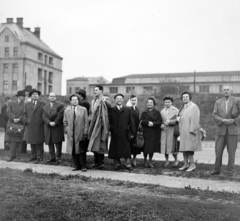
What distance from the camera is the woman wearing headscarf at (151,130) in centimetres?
870

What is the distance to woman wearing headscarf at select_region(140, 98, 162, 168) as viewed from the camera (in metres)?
8.70

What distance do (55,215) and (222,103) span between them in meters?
5.32

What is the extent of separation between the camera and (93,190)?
5766 millimetres

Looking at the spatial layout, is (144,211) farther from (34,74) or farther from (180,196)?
(34,74)

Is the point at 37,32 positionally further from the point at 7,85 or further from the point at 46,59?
the point at 7,85

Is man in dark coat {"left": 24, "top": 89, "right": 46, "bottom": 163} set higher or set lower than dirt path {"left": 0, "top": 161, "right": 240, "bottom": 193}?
higher

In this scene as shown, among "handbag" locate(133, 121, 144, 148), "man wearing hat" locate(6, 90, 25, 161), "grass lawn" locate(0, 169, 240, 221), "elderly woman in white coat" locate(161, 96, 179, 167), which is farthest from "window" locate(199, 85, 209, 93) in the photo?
"grass lawn" locate(0, 169, 240, 221)

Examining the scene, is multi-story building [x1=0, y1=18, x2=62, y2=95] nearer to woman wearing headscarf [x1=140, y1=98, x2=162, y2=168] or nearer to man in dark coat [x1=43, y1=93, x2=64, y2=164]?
man in dark coat [x1=43, y1=93, x2=64, y2=164]

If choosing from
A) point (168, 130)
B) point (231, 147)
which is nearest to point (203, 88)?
point (168, 130)

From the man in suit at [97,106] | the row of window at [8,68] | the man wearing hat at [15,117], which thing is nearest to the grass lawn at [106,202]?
the man in suit at [97,106]

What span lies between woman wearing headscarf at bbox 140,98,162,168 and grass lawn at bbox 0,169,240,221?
2327mm

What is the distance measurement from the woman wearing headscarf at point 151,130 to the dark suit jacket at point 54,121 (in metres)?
2.37

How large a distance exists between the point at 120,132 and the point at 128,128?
0.27m

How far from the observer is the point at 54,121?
9.27 metres
